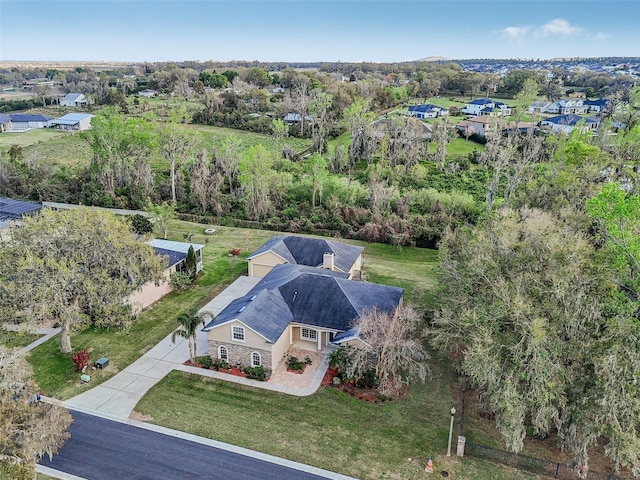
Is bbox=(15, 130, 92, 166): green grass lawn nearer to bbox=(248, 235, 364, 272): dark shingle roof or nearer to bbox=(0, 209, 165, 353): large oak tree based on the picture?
bbox=(248, 235, 364, 272): dark shingle roof

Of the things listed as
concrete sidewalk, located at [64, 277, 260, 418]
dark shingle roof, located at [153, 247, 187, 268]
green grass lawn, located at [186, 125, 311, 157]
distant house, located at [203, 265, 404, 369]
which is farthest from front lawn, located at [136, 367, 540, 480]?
green grass lawn, located at [186, 125, 311, 157]

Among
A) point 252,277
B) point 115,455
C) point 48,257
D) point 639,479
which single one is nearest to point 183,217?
point 252,277

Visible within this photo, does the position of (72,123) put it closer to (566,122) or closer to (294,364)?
(294,364)

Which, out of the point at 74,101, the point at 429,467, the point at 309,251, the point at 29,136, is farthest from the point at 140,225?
the point at 74,101

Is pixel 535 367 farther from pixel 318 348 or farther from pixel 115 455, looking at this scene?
pixel 115 455

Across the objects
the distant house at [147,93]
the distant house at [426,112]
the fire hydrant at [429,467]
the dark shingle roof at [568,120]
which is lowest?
the fire hydrant at [429,467]

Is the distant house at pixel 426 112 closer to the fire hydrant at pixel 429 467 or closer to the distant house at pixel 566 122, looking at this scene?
the distant house at pixel 566 122

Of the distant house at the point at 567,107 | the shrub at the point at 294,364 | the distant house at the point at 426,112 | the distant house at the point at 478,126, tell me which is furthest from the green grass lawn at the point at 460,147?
the shrub at the point at 294,364
